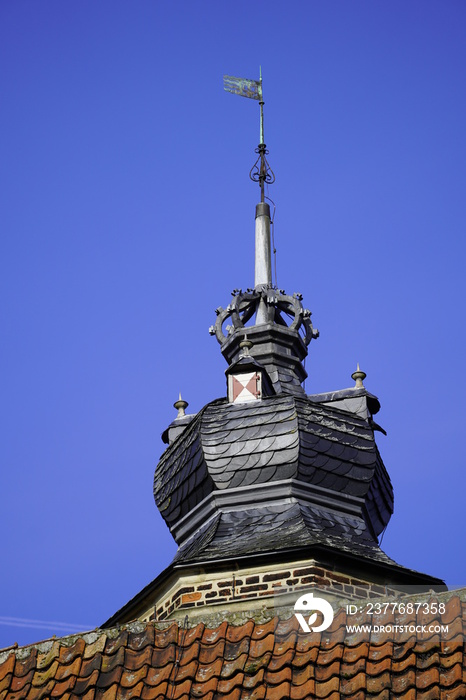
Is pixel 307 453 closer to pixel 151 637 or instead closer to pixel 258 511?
pixel 258 511

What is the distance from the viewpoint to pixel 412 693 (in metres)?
11.0

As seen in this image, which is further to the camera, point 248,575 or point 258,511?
point 258,511

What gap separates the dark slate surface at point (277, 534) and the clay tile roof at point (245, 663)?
3.94m

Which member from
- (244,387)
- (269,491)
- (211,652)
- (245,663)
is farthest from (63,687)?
(244,387)

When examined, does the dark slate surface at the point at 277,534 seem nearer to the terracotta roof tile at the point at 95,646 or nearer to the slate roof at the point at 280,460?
the slate roof at the point at 280,460

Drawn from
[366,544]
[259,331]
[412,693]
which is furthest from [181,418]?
[412,693]

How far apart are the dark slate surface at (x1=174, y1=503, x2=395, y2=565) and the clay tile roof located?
3937mm

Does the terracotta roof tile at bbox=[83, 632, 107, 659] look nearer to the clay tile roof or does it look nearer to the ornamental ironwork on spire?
the clay tile roof

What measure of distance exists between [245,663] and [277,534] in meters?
5.29

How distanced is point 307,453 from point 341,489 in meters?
0.69

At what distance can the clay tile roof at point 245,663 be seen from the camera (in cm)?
1122

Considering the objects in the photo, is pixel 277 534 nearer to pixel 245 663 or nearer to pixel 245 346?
pixel 245 346

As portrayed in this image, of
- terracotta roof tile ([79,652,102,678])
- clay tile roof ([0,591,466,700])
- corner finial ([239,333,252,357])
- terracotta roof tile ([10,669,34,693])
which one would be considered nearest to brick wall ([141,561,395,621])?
clay tile roof ([0,591,466,700])

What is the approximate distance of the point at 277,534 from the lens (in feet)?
56.0
